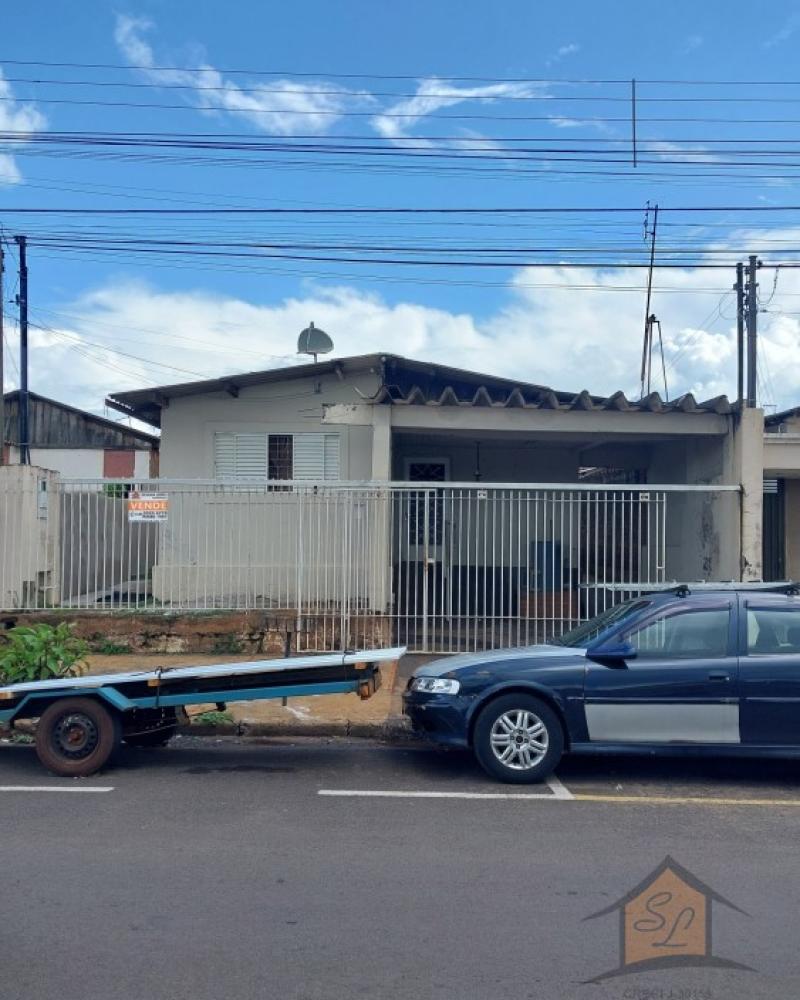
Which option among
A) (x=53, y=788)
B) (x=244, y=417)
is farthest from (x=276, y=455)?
(x=53, y=788)

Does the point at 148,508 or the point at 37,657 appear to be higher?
the point at 148,508

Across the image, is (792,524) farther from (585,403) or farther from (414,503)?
(414,503)

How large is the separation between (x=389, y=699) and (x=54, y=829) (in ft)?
15.3

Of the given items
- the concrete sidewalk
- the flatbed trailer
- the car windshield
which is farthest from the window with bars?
the flatbed trailer

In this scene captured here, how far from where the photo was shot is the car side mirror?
7.04 metres

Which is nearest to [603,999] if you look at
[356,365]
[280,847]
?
[280,847]

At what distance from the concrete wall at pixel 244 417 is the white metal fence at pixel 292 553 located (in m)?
2.51

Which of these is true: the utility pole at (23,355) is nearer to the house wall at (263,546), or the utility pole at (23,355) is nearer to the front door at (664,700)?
the house wall at (263,546)

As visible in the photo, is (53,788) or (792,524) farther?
(792,524)

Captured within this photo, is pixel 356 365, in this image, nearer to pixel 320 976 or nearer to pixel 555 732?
pixel 555 732

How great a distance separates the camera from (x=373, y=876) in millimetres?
5043

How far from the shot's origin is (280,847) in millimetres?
5531

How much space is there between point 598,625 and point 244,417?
8.90 meters

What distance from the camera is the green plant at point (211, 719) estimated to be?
8.95m
